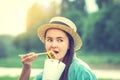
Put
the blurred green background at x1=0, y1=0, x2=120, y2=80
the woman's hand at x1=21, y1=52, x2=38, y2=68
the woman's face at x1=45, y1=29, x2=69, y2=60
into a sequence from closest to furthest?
1. the woman's hand at x1=21, y1=52, x2=38, y2=68
2. the woman's face at x1=45, y1=29, x2=69, y2=60
3. the blurred green background at x1=0, y1=0, x2=120, y2=80

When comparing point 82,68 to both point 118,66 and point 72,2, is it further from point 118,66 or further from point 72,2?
point 72,2

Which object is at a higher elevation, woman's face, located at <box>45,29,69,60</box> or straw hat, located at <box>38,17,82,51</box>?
straw hat, located at <box>38,17,82,51</box>

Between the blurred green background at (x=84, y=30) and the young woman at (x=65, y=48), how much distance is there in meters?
12.5

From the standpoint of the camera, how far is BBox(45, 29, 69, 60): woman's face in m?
3.91

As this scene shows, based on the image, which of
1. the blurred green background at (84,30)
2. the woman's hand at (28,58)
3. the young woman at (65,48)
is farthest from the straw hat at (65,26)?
the blurred green background at (84,30)

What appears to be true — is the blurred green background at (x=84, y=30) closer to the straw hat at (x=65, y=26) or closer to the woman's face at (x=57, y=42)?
the straw hat at (x=65, y=26)

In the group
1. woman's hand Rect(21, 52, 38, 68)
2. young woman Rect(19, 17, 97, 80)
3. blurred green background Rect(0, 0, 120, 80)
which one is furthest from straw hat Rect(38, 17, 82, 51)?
blurred green background Rect(0, 0, 120, 80)

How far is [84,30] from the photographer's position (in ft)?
58.7

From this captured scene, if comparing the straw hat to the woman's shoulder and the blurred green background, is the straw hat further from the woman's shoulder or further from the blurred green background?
the blurred green background

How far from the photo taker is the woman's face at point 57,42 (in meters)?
3.91

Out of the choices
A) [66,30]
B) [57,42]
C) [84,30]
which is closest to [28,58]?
[57,42]

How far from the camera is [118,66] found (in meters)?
15.0

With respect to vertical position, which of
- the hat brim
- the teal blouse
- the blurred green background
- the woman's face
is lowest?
the teal blouse

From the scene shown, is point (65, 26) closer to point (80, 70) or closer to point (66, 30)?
point (66, 30)
